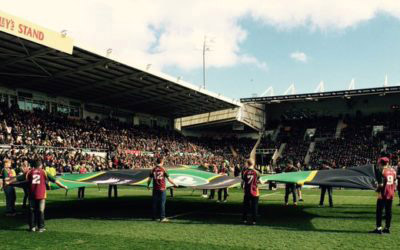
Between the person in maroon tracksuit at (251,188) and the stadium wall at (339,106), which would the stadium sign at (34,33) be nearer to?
the person in maroon tracksuit at (251,188)

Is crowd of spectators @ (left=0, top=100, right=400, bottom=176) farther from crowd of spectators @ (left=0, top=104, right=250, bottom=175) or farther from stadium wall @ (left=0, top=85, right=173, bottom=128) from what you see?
stadium wall @ (left=0, top=85, right=173, bottom=128)

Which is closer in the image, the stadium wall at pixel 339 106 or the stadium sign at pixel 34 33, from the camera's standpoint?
the stadium sign at pixel 34 33

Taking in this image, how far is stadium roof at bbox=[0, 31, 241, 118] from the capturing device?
1064 inches

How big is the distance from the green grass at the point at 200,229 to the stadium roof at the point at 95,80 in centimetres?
1558

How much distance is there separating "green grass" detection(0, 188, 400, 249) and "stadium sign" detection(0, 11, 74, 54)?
11547 millimetres

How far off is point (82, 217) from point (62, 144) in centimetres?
2195

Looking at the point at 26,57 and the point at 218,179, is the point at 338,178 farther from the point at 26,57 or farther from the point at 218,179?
the point at 26,57

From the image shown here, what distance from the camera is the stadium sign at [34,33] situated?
2117cm

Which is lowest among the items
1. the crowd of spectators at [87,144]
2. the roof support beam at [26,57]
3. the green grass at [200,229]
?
the green grass at [200,229]

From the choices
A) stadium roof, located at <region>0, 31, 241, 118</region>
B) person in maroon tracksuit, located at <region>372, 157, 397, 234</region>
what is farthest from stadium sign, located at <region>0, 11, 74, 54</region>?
person in maroon tracksuit, located at <region>372, 157, 397, 234</region>

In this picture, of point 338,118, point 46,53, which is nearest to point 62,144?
point 46,53

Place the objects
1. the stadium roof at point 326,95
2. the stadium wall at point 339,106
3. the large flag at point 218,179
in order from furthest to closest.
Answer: the stadium wall at point 339,106, the stadium roof at point 326,95, the large flag at point 218,179

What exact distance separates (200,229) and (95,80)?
28.1 m

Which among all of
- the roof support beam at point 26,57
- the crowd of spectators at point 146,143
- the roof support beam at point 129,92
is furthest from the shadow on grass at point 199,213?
the roof support beam at point 129,92
